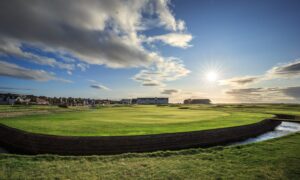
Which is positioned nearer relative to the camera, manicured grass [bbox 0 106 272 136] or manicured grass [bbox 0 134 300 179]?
manicured grass [bbox 0 134 300 179]

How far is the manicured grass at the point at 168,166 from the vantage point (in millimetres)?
9586

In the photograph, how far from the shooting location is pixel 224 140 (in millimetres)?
23938

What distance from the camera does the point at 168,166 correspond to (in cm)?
1096

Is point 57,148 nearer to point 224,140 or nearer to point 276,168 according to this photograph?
point 276,168

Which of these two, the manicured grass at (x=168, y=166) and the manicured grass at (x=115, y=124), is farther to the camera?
the manicured grass at (x=115, y=124)

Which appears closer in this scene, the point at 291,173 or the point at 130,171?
the point at 291,173

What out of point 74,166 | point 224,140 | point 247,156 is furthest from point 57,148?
point 224,140

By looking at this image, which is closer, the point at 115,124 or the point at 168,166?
the point at 168,166

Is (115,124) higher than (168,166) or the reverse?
higher

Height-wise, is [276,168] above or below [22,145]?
above

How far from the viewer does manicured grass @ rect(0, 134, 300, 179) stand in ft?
31.4

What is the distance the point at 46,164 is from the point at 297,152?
16766 mm

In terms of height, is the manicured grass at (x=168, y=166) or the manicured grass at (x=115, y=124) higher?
the manicured grass at (x=115, y=124)

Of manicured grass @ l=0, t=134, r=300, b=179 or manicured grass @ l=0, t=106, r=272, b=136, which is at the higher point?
manicured grass @ l=0, t=106, r=272, b=136
